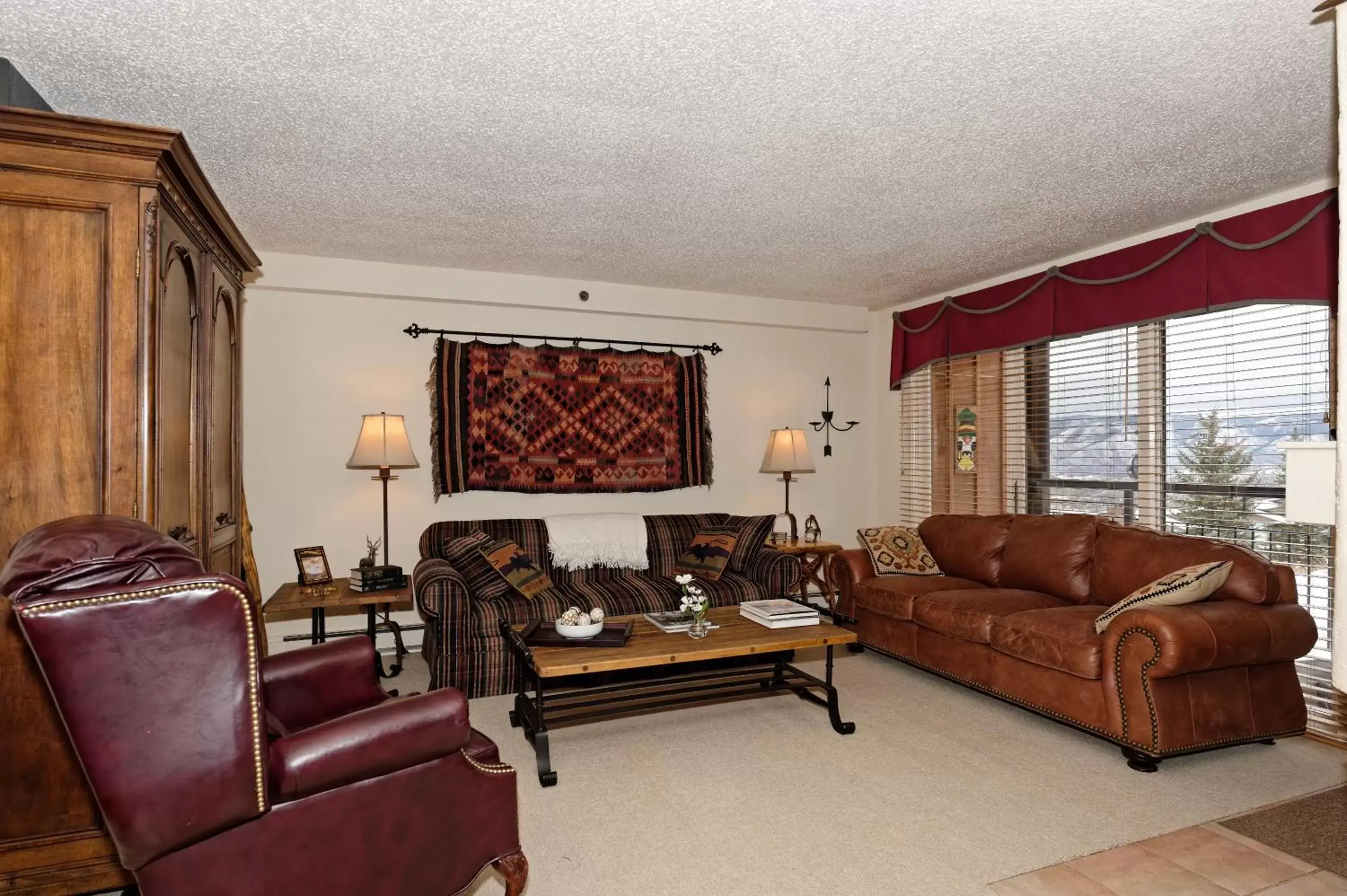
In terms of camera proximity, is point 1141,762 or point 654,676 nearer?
point 1141,762

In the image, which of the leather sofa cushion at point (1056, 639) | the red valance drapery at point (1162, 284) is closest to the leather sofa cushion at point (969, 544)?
the leather sofa cushion at point (1056, 639)

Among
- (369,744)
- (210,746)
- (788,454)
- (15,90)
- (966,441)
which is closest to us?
(210,746)

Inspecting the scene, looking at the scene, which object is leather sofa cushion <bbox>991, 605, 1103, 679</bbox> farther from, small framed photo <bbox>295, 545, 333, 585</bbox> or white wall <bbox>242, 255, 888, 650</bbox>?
small framed photo <bbox>295, 545, 333, 585</bbox>

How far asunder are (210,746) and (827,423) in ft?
17.6

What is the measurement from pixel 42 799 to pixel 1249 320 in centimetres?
513

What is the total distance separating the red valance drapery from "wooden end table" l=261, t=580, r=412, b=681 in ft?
13.3

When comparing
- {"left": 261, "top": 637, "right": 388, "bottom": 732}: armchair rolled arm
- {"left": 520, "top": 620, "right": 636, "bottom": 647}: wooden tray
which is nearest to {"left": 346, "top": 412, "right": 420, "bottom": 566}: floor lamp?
{"left": 520, "top": 620, "right": 636, "bottom": 647}: wooden tray

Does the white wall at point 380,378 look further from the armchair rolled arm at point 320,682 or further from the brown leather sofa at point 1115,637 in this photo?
the armchair rolled arm at point 320,682

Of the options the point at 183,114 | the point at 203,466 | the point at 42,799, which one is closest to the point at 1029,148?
the point at 183,114

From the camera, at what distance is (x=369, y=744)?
173 centimetres

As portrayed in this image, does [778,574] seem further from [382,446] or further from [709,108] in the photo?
[709,108]

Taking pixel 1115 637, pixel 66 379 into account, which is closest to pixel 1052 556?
pixel 1115 637

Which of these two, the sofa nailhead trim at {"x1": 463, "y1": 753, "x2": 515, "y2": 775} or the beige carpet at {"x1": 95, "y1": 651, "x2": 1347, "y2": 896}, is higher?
the sofa nailhead trim at {"x1": 463, "y1": 753, "x2": 515, "y2": 775}

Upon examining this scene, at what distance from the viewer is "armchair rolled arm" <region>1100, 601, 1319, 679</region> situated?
301cm
